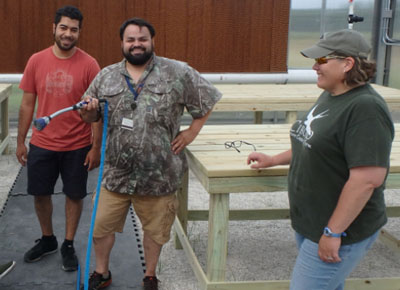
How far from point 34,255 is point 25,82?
3.57ft

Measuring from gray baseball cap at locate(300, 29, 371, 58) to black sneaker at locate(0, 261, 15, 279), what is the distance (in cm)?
214

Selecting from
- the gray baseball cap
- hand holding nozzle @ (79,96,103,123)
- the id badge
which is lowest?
the id badge

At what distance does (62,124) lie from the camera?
11.0ft

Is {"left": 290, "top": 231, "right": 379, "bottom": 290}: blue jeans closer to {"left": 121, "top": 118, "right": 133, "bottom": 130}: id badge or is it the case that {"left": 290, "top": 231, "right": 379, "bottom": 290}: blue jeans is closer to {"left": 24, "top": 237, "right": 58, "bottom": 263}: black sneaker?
{"left": 121, "top": 118, "right": 133, "bottom": 130}: id badge

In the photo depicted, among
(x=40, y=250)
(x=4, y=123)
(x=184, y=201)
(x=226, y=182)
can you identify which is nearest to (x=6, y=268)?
(x=40, y=250)

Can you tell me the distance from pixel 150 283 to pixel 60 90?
1.19 metres

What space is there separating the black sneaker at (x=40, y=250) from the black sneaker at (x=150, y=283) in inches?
31.6

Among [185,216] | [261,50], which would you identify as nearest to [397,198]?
[185,216]

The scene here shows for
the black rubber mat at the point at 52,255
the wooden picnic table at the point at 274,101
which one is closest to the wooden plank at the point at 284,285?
the black rubber mat at the point at 52,255

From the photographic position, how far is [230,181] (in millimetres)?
2752

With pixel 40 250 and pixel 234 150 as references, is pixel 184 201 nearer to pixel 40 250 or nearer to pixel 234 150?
pixel 234 150

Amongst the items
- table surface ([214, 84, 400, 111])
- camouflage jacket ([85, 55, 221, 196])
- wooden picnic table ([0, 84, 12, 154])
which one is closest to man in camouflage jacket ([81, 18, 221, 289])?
camouflage jacket ([85, 55, 221, 196])

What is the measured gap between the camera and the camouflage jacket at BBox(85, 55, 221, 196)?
9.46 ft

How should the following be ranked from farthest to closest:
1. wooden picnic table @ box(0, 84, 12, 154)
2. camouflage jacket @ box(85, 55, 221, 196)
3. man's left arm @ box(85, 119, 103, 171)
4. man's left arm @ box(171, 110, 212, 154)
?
wooden picnic table @ box(0, 84, 12, 154), man's left arm @ box(85, 119, 103, 171), man's left arm @ box(171, 110, 212, 154), camouflage jacket @ box(85, 55, 221, 196)
